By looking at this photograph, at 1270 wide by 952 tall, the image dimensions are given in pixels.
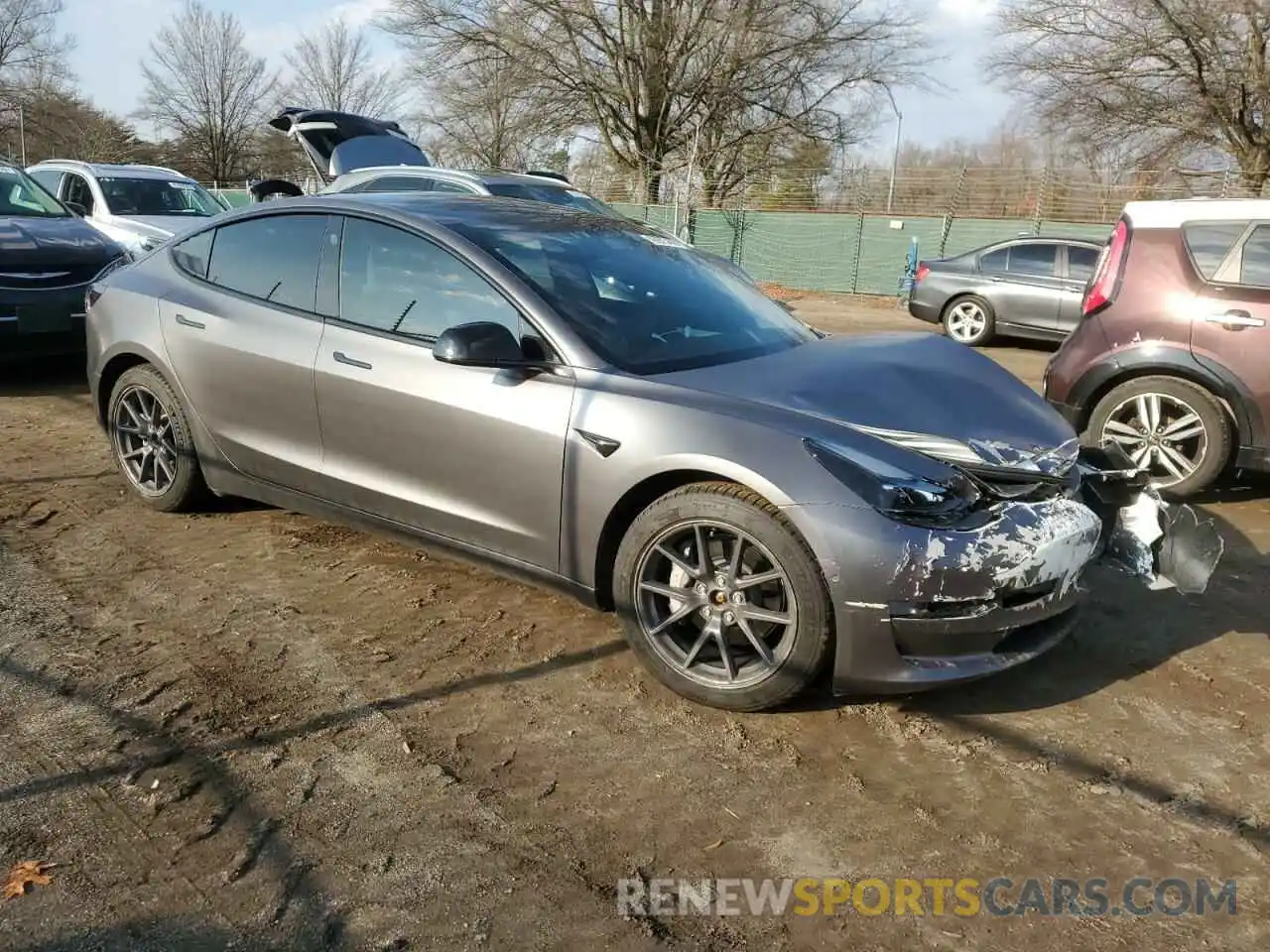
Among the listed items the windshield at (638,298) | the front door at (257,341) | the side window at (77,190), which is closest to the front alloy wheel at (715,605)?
the windshield at (638,298)

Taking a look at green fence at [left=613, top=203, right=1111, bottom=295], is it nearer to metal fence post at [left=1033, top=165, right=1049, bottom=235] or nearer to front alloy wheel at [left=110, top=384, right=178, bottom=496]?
metal fence post at [left=1033, top=165, right=1049, bottom=235]

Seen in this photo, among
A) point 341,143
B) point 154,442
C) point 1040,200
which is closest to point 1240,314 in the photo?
point 154,442

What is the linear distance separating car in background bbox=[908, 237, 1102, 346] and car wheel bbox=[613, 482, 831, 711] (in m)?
10.7

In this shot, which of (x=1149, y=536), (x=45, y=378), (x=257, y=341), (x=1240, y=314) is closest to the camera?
(x=1149, y=536)

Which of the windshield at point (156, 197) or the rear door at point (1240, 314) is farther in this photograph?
the windshield at point (156, 197)

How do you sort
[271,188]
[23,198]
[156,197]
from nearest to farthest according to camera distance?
1. [23,198]
2. [156,197]
3. [271,188]

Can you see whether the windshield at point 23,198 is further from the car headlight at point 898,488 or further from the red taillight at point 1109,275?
the red taillight at point 1109,275

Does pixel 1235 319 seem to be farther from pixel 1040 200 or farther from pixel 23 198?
pixel 1040 200

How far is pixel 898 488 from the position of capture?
9.39 ft

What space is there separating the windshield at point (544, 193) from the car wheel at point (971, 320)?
19.9 feet

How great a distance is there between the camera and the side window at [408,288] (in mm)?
3590

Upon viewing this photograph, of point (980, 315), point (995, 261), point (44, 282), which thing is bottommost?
point (980, 315)

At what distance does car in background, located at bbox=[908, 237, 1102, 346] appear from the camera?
41.2 feet

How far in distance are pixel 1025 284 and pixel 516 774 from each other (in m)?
11.8
